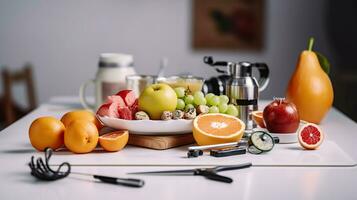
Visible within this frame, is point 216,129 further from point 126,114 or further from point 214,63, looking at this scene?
point 214,63

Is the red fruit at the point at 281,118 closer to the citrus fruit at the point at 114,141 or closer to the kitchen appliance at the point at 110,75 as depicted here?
the citrus fruit at the point at 114,141

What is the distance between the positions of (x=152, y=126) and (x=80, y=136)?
198 mm

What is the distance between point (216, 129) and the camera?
60.7 inches

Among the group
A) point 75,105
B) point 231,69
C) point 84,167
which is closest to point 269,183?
point 84,167

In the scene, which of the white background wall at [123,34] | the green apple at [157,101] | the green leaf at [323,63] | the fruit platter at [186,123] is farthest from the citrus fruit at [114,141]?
the white background wall at [123,34]

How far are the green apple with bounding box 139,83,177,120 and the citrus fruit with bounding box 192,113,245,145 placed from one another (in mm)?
89

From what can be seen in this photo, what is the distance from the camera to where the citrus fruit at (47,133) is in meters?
1.49

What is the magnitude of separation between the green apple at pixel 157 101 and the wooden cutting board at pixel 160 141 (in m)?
0.07

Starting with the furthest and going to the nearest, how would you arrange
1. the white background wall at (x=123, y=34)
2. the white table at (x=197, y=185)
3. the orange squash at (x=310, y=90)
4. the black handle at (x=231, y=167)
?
1. the white background wall at (x=123, y=34)
2. the orange squash at (x=310, y=90)
3. the black handle at (x=231, y=167)
4. the white table at (x=197, y=185)

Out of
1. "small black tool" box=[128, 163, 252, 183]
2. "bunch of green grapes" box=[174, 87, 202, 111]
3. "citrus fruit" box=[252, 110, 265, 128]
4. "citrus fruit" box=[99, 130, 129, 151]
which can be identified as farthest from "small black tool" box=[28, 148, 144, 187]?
"citrus fruit" box=[252, 110, 265, 128]

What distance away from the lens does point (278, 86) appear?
434 cm

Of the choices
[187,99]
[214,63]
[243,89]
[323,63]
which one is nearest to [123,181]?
[187,99]

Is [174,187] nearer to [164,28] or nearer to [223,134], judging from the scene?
[223,134]

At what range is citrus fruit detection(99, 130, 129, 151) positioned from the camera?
4.89 ft
